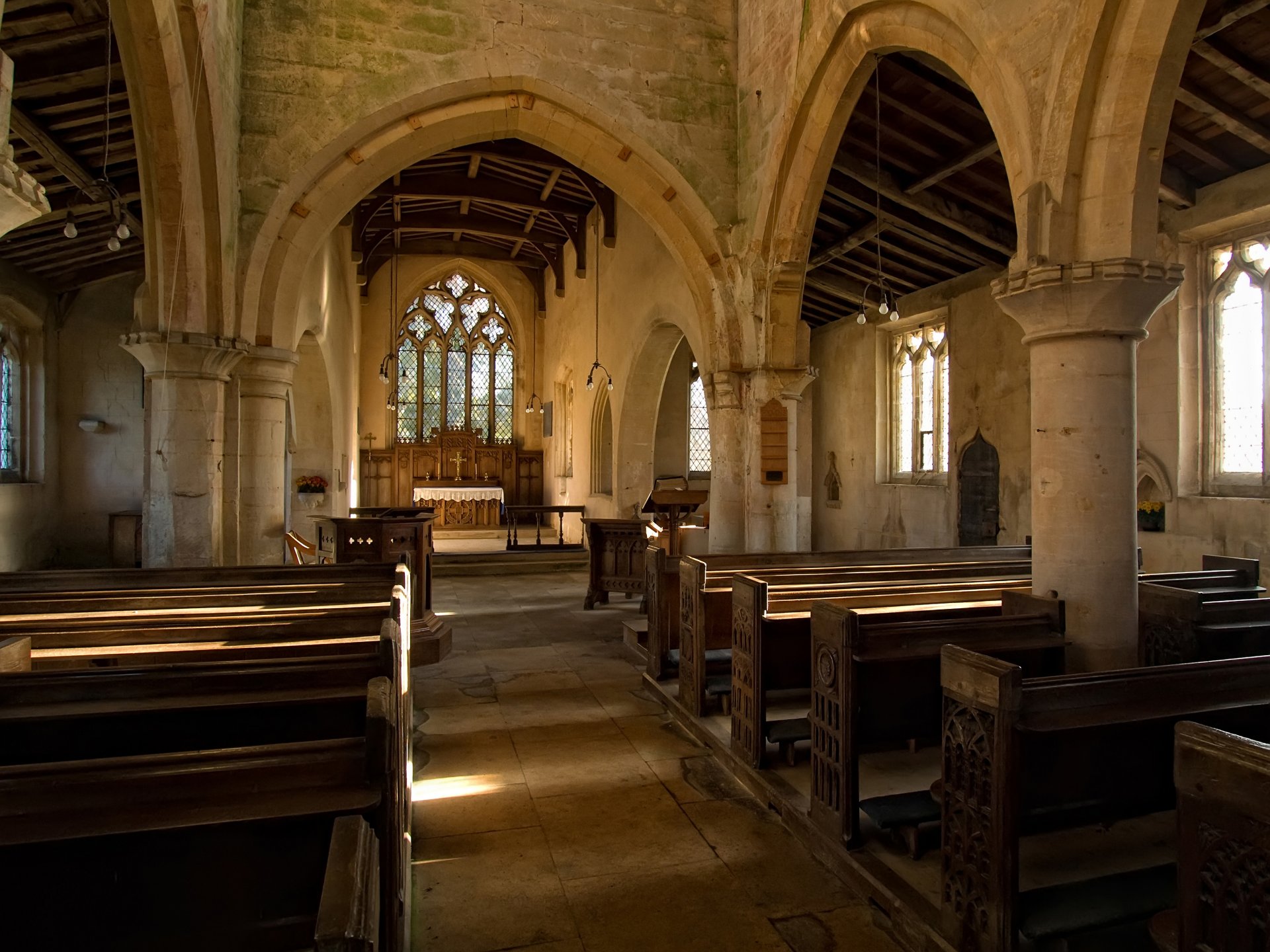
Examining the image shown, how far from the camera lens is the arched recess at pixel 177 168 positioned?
203 inches

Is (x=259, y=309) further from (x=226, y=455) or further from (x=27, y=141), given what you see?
(x=27, y=141)

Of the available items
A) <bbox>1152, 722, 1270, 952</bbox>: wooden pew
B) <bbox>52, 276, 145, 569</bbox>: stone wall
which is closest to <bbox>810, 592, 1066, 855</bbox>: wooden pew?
<bbox>1152, 722, 1270, 952</bbox>: wooden pew

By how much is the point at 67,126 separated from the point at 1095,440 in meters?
7.77

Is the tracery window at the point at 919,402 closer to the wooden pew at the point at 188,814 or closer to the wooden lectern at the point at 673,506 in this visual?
the wooden lectern at the point at 673,506

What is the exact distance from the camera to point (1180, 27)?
349 centimetres

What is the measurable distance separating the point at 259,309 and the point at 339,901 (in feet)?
21.0

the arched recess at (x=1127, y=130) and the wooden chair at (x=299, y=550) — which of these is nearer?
the arched recess at (x=1127, y=130)

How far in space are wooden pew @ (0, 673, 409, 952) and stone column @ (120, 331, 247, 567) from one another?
476cm

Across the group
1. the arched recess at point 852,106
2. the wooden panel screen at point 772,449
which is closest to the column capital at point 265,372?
the wooden panel screen at point 772,449

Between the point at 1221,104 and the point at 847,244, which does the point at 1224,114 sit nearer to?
the point at 1221,104

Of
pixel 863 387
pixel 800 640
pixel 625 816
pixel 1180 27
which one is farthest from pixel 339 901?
pixel 863 387

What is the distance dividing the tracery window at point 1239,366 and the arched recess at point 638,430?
6.78m

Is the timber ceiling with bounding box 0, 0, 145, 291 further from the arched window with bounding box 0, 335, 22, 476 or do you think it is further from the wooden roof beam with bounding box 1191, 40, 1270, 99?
the wooden roof beam with bounding box 1191, 40, 1270, 99

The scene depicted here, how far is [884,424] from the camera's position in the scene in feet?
39.4
